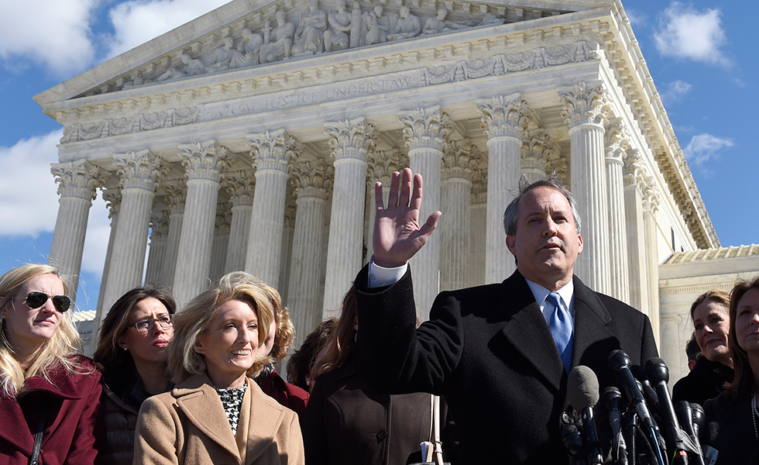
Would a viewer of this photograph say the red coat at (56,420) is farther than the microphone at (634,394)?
Yes

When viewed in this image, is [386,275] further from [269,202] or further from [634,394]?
[269,202]

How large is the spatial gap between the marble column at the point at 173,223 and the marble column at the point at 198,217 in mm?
5590

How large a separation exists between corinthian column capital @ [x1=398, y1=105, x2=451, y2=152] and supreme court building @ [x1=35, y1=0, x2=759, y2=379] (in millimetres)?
60

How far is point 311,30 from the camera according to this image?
27.2 meters

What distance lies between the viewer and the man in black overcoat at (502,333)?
10.5ft

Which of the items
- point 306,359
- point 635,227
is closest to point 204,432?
point 306,359

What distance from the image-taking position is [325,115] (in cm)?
2597

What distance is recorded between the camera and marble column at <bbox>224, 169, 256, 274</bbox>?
30.9m

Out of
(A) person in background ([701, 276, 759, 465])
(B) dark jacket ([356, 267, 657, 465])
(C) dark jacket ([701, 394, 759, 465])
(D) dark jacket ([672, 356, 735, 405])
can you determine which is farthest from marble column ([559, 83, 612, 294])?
(B) dark jacket ([356, 267, 657, 465])

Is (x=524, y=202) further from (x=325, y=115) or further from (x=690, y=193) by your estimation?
(x=690, y=193)

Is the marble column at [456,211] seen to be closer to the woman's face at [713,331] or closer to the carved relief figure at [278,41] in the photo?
the carved relief figure at [278,41]

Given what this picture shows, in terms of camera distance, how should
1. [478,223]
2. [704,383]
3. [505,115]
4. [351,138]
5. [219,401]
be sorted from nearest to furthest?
[219,401] < [704,383] < [505,115] < [351,138] < [478,223]

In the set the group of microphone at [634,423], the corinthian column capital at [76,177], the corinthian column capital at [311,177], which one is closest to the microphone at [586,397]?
the group of microphone at [634,423]

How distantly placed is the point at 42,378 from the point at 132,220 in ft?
79.6
